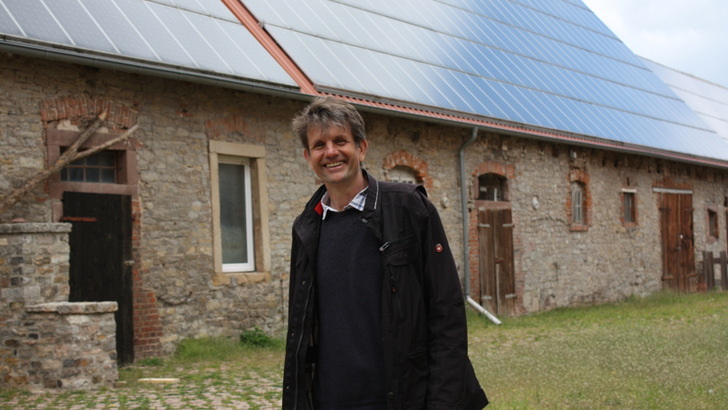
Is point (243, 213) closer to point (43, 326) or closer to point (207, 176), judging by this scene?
point (207, 176)

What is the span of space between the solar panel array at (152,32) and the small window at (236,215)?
1.22 metres

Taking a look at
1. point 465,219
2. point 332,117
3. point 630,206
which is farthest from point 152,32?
point 630,206

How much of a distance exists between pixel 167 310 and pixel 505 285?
7.09 metres

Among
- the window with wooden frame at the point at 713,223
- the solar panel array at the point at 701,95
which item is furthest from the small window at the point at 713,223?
the solar panel array at the point at 701,95

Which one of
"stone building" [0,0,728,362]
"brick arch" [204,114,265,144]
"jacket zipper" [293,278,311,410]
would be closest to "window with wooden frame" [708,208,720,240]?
"stone building" [0,0,728,362]

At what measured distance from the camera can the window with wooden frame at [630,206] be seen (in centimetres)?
1883

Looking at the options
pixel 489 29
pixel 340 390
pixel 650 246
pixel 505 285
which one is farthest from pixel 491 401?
pixel 650 246

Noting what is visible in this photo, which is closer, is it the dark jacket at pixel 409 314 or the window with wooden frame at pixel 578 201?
the dark jacket at pixel 409 314

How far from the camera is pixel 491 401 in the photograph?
6723 mm

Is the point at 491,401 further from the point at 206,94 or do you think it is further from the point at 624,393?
the point at 206,94

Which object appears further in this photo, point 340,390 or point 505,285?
point 505,285

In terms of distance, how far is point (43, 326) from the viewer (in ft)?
24.2

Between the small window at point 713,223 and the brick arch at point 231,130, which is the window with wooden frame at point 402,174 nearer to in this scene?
the brick arch at point 231,130

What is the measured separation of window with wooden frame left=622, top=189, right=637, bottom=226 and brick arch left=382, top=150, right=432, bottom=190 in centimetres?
711
